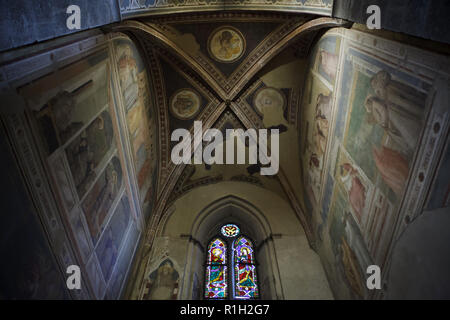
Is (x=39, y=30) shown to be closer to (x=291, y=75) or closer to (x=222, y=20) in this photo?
(x=222, y=20)

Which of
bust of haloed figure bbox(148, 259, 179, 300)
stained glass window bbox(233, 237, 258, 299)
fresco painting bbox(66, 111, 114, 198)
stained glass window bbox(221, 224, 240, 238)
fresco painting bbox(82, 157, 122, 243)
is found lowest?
stained glass window bbox(233, 237, 258, 299)

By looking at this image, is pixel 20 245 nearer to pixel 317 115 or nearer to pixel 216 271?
pixel 216 271

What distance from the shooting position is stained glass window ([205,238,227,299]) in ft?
24.7

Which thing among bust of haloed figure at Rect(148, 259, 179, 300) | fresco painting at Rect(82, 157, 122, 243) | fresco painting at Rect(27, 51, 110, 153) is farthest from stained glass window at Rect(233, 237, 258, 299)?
fresco painting at Rect(27, 51, 110, 153)

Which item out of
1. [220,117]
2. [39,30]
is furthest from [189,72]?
[39,30]

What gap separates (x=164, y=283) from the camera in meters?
7.08

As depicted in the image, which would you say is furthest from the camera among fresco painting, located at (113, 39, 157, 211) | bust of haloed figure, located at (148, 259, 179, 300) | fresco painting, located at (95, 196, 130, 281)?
bust of haloed figure, located at (148, 259, 179, 300)

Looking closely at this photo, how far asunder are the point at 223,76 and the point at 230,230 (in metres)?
4.34

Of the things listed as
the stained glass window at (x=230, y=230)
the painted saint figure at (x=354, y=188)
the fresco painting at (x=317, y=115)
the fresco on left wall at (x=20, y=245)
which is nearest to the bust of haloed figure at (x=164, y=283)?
the stained glass window at (x=230, y=230)

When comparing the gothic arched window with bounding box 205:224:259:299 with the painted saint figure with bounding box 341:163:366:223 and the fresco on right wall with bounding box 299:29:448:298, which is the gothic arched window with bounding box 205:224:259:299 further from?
the painted saint figure with bounding box 341:163:366:223

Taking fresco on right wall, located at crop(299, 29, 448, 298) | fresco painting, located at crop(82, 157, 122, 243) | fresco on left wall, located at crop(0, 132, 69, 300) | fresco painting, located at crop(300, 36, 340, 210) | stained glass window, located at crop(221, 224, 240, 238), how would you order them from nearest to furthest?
fresco on left wall, located at crop(0, 132, 69, 300), fresco on right wall, located at crop(299, 29, 448, 298), fresco painting, located at crop(82, 157, 122, 243), fresco painting, located at crop(300, 36, 340, 210), stained glass window, located at crop(221, 224, 240, 238)

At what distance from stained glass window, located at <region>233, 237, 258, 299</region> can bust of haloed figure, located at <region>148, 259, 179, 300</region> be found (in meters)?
1.51

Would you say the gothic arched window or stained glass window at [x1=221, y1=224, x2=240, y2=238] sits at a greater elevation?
stained glass window at [x1=221, y1=224, x2=240, y2=238]

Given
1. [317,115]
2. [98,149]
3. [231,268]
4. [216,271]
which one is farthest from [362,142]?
[216,271]
